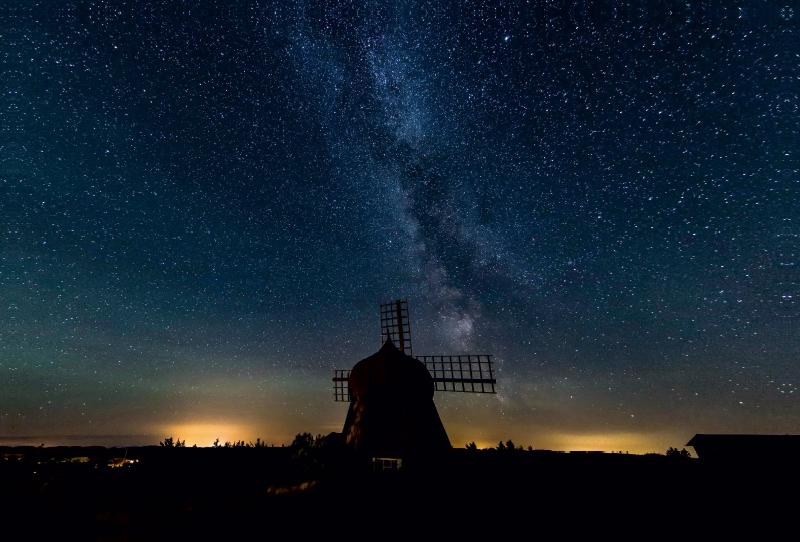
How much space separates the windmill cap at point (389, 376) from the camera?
54.1 ft

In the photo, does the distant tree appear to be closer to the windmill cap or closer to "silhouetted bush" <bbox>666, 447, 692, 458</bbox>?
the windmill cap

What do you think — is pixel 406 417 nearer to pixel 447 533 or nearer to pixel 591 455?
pixel 447 533

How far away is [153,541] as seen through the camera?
22.7ft

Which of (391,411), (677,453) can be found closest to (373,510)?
(391,411)

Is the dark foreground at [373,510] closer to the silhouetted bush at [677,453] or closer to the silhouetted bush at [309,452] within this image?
the silhouetted bush at [309,452]

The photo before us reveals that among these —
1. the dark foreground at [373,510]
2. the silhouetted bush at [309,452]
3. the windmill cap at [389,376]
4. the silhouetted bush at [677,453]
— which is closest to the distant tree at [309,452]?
the silhouetted bush at [309,452]

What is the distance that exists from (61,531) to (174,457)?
10799 mm

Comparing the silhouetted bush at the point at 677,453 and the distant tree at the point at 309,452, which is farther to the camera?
the silhouetted bush at the point at 677,453

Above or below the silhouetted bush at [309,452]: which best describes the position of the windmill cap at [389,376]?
above

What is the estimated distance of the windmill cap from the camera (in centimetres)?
1648

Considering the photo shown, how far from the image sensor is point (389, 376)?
1664 cm

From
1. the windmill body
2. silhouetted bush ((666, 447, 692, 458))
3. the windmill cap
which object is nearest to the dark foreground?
the windmill body

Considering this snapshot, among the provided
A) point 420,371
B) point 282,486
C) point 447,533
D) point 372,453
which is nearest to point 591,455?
point 420,371

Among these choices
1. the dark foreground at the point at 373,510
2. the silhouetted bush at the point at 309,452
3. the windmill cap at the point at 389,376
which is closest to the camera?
the dark foreground at the point at 373,510
